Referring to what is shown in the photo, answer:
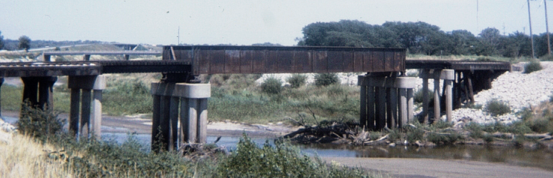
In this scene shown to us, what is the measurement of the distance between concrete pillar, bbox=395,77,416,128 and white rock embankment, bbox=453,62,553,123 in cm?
456

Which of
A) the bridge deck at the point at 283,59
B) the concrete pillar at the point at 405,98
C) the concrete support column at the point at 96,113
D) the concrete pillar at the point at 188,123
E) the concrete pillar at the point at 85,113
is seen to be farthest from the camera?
the concrete pillar at the point at 405,98

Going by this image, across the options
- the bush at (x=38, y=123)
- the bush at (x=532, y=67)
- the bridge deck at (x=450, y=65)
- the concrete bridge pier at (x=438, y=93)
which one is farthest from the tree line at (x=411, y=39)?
the bush at (x=38, y=123)

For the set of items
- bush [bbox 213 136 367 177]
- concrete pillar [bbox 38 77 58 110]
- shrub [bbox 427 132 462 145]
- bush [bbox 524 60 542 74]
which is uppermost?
bush [bbox 524 60 542 74]

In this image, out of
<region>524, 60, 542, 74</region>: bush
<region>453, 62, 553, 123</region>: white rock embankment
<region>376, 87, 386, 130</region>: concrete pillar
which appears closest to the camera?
<region>376, 87, 386, 130</region>: concrete pillar

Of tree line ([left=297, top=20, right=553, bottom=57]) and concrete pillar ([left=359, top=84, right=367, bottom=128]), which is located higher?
tree line ([left=297, top=20, right=553, bottom=57])

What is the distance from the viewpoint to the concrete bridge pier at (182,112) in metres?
21.9

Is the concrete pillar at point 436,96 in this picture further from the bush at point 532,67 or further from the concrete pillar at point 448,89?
the bush at point 532,67

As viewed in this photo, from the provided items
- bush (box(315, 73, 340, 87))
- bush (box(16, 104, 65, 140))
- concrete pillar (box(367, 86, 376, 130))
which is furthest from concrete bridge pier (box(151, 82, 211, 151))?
bush (box(315, 73, 340, 87))

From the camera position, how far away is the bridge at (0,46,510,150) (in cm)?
1892

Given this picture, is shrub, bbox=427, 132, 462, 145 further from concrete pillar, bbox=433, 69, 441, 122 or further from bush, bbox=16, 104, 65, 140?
bush, bbox=16, 104, 65, 140

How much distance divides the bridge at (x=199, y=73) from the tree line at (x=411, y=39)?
3422cm

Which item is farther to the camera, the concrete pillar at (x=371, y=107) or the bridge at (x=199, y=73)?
the concrete pillar at (x=371, y=107)

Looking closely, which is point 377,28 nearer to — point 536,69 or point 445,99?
point 536,69

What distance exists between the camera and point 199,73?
22406 millimetres
